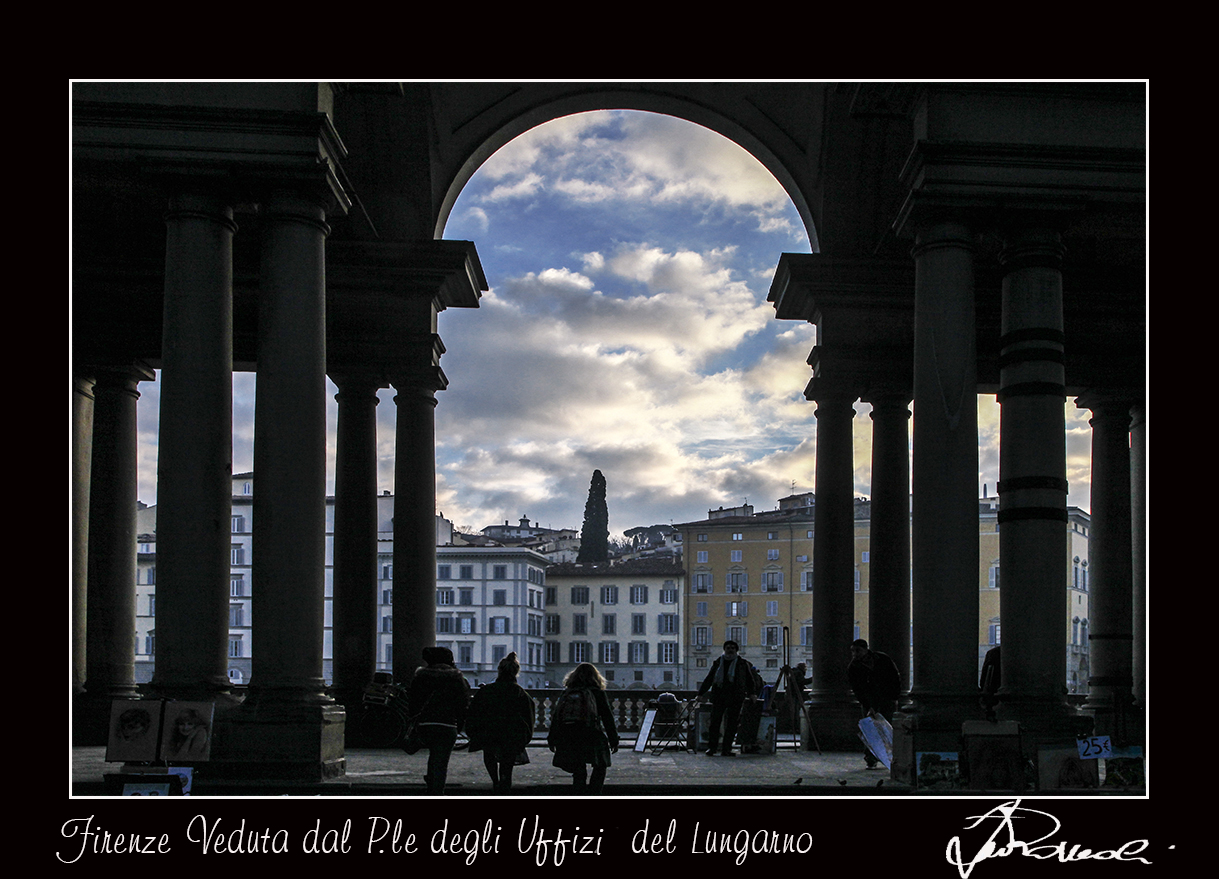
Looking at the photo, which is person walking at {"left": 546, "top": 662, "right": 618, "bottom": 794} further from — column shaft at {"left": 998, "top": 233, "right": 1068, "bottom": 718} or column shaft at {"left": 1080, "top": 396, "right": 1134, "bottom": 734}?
column shaft at {"left": 1080, "top": 396, "right": 1134, "bottom": 734}

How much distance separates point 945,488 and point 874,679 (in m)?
5.02

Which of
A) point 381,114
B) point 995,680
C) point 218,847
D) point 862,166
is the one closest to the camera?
point 218,847

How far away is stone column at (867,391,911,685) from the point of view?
82.0 feet

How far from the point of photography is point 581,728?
13461 mm

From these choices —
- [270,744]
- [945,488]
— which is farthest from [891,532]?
[270,744]

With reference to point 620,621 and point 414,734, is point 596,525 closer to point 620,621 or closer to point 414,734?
point 620,621

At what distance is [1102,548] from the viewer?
91.7ft

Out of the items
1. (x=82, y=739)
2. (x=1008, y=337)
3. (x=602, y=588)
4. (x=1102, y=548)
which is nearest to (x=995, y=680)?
(x=1008, y=337)

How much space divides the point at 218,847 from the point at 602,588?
441 ft

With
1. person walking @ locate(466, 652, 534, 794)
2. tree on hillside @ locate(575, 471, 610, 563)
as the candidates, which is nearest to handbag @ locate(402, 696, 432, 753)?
person walking @ locate(466, 652, 534, 794)

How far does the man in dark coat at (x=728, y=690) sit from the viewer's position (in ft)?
76.3
